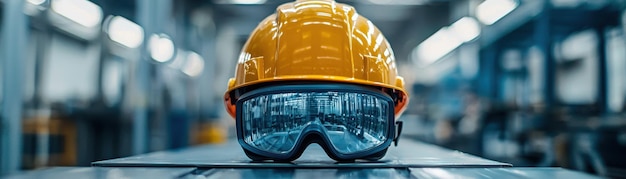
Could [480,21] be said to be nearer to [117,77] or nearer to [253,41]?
[117,77]

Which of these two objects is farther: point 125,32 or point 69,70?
point 125,32

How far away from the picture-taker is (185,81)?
7.15 meters

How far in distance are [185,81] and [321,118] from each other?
6171 millimetres

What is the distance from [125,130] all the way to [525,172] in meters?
4.02

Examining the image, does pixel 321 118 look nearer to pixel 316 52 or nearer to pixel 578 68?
pixel 316 52

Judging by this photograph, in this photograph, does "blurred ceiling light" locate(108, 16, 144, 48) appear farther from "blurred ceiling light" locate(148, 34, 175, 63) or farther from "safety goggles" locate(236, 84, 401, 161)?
"safety goggles" locate(236, 84, 401, 161)

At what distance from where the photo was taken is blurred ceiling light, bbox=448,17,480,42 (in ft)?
22.3

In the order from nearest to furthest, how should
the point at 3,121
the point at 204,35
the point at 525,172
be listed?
the point at 525,172, the point at 3,121, the point at 204,35

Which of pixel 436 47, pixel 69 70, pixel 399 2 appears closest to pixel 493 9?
pixel 399 2

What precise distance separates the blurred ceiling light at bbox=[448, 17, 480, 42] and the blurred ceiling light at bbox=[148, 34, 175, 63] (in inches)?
143

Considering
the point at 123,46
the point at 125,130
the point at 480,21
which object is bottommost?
the point at 125,130

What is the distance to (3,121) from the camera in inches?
99.2

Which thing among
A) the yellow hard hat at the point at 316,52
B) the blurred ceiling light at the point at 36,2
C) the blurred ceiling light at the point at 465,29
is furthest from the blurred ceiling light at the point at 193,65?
the yellow hard hat at the point at 316,52

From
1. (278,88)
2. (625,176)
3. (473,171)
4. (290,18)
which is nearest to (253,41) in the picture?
(290,18)
